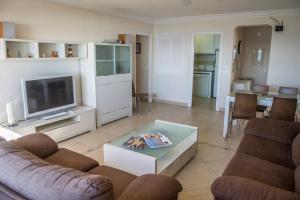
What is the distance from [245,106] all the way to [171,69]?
10.3ft

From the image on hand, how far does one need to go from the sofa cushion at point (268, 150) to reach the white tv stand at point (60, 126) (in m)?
2.73

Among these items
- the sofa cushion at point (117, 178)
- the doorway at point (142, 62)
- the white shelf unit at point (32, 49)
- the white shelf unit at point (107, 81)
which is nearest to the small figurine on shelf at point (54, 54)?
the white shelf unit at point (32, 49)

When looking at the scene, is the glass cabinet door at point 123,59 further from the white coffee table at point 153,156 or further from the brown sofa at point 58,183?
the brown sofa at point 58,183

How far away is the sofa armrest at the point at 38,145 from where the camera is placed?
2174mm

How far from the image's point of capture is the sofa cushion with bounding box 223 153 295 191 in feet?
6.29

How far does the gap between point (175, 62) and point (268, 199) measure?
5.39 m

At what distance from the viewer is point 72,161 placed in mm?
2213

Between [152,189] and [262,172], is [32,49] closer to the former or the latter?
[152,189]

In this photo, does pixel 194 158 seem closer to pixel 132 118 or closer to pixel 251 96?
pixel 251 96

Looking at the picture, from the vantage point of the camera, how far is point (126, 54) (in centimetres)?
532

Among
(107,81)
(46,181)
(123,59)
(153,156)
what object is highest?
(123,59)

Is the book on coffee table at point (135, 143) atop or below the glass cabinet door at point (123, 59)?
below

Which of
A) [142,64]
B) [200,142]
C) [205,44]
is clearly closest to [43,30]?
[200,142]

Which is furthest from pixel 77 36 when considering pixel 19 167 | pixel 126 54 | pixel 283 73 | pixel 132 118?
pixel 283 73
